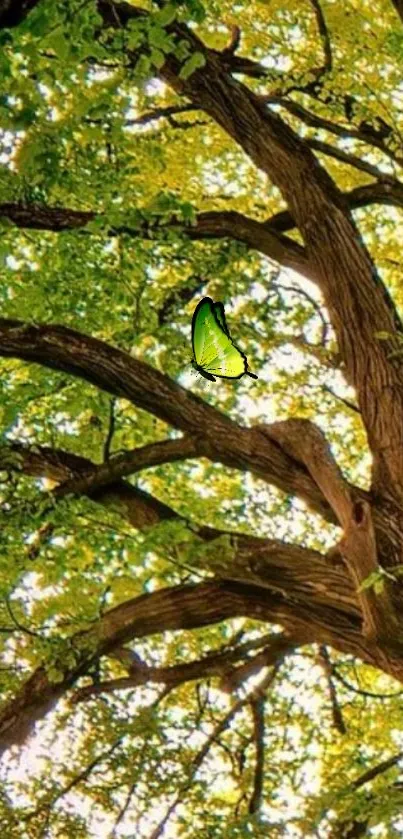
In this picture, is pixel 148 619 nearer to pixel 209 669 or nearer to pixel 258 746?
pixel 209 669

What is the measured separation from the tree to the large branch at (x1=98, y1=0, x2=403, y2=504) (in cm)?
2

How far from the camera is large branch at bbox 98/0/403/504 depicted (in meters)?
6.18

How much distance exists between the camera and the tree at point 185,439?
5.53 m

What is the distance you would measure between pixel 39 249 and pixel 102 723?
377 centimetres

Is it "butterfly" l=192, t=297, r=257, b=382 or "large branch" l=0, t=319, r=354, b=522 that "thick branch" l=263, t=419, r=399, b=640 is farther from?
"butterfly" l=192, t=297, r=257, b=382

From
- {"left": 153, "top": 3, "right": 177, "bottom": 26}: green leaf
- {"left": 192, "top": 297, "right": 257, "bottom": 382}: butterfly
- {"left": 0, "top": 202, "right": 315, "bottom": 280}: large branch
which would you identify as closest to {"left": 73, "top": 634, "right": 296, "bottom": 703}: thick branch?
{"left": 0, "top": 202, "right": 315, "bottom": 280}: large branch

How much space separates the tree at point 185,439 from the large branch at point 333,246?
16mm

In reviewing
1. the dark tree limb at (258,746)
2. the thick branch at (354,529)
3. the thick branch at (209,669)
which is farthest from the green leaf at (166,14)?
the dark tree limb at (258,746)

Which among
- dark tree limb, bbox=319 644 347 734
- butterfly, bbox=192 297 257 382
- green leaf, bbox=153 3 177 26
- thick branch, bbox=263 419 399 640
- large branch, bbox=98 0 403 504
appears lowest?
butterfly, bbox=192 297 257 382

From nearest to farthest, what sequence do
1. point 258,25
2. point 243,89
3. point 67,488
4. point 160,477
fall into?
point 67,488, point 243,89, point 160,477, point 258,25

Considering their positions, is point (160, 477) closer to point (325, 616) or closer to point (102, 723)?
point (102, 723)

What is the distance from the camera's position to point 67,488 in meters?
6.00

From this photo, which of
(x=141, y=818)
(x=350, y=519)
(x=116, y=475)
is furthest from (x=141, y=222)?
(x=141, y=818)

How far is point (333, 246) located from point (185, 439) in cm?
179
